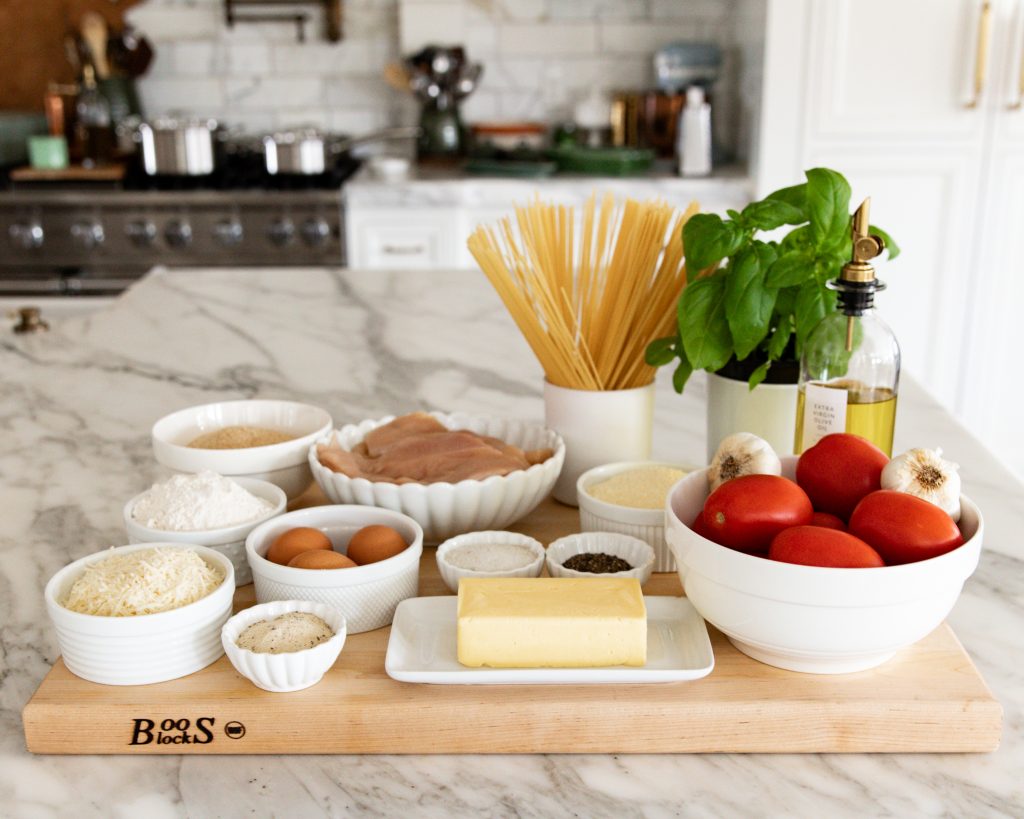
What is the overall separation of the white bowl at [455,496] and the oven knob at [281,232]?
2182mm

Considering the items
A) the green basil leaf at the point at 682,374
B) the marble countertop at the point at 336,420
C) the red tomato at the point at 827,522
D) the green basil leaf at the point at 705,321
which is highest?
the green basil leaf at the point at 705,321

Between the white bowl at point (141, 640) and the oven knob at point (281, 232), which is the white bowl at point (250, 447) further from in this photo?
the oven knob at point (281, 232)

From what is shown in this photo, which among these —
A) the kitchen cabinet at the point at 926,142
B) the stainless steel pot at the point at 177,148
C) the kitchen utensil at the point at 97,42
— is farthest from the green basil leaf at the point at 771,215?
the kitchen utensil at the point at 97,42

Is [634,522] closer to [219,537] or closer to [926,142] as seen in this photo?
[219,537]

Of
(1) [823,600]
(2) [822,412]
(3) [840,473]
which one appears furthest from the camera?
(2) [822,412]

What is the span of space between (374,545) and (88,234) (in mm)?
2615

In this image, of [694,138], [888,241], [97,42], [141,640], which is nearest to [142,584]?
[141,640]

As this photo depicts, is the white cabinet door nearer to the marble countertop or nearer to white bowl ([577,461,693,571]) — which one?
the marble countertop

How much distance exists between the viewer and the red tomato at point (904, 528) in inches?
29.8

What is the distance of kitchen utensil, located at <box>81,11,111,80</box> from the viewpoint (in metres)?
3.52

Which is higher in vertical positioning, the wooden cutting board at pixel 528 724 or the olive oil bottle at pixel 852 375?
the olive oil bottle at pixel 852 375

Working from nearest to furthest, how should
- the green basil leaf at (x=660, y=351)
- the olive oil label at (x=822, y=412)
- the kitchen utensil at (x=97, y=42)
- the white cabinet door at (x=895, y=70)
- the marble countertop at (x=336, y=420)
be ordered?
1. the marble countertop at (x=336, y=420)
2. the olive oil label at (x=822, y=412)
3. the green basil leaf at (x=660, y=351)
4. the white cabinet door at (x=895, y=70)
5. the kitchen utensil at (x=97, y=42)

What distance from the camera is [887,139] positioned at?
2928mm

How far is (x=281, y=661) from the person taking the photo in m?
0.77
